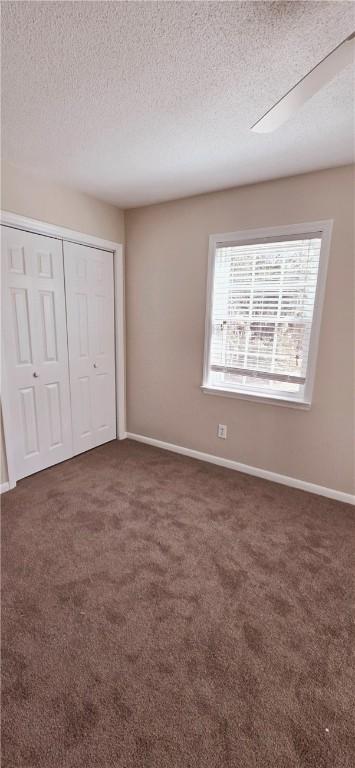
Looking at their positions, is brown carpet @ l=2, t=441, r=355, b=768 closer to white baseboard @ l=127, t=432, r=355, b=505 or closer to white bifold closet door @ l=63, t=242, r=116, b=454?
white baseboard @ l=127, t=432, r=355, b=505

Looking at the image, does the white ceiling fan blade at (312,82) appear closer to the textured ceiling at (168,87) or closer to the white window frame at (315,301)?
the textured ceiling at (168,87)

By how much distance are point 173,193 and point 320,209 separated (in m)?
1.22

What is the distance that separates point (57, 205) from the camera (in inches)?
103

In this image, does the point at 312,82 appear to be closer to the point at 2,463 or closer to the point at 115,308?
the point at 115,308

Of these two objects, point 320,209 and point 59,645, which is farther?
point 320,209

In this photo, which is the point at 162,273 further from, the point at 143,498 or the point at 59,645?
the point at 59,645

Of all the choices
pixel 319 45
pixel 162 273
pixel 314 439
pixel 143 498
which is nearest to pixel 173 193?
pixel 162 273

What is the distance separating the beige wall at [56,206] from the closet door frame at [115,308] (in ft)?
0.15

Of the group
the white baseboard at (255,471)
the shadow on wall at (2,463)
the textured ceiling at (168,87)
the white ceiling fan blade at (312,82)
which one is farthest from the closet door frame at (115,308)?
the white ceiling fan blade at (312,82)

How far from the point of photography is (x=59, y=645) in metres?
1.38

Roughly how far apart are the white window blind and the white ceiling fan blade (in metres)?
1.35

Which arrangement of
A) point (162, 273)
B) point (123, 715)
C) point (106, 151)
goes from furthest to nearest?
point (162, 273), point (106, 151), point (123, 715)

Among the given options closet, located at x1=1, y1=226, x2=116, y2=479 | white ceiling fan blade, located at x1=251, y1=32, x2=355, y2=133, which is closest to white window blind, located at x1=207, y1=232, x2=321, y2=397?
closet, located at x1=1, y1=226, x2=116, y2=479

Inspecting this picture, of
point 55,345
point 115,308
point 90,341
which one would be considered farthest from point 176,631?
point 115,308
